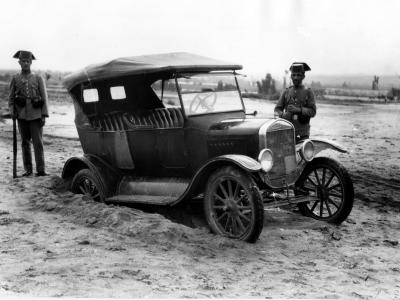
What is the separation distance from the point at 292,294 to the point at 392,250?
6.32ft

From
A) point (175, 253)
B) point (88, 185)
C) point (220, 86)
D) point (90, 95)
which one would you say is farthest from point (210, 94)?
point (175, 253)

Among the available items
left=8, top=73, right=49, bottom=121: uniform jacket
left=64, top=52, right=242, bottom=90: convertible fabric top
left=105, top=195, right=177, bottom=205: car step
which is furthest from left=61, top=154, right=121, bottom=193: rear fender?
left=8, top=73, right=49, bottom=121: uniform jacket

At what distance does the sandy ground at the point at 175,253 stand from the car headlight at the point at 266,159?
727 mm

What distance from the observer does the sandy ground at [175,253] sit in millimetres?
4312

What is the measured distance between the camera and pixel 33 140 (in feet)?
28.0

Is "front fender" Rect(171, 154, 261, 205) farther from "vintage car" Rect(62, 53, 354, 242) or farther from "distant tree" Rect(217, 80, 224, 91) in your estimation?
"distant tree" Rect(217, 80, 224, 91)

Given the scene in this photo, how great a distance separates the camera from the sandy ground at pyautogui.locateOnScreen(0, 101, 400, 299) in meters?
4.31

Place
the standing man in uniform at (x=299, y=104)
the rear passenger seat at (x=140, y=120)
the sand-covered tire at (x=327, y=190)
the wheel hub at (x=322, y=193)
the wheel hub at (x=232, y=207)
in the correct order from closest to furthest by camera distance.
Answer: the wheel hub at (x=232, y=207)
the sand-covered tire at (x=327, y=190)
the wheel hub at (x=322, y=193)
the rear passenger seat at (x=140, y=120)
the standing man in uniform at (x=299, y=104)

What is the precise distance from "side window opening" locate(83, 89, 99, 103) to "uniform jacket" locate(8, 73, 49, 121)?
113 cm

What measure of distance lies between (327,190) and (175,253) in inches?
91.8

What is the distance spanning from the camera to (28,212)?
21.5 ft

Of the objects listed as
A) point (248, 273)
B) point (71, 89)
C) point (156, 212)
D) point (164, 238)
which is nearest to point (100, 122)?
point (71, 89)

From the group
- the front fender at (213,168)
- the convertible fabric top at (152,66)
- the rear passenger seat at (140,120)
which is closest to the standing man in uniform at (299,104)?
the convertible fabric top at (152,66)

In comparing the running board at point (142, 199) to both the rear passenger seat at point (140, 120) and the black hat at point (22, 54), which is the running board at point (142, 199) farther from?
the black hat at point (22, 54)
